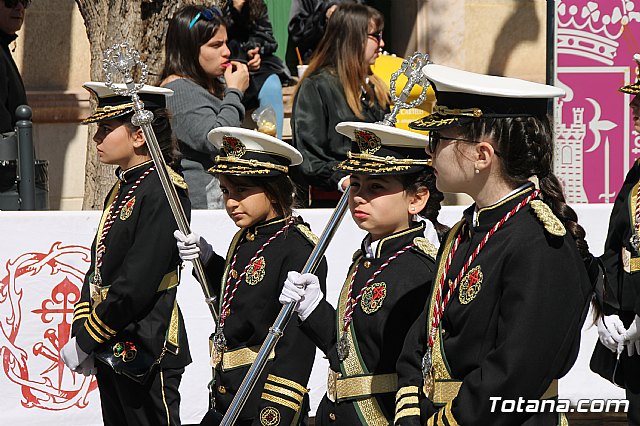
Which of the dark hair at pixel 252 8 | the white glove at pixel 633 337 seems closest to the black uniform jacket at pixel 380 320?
the white glove at pixel 633 337

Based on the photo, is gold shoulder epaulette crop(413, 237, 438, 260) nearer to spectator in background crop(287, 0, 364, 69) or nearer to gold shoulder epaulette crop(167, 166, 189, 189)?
gold shoulder epaulette crop(167, 166, 189, 189)

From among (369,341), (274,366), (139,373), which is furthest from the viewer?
(139,373)

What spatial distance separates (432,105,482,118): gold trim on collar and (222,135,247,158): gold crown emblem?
1.37 metres

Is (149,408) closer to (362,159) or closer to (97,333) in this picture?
(97,333)

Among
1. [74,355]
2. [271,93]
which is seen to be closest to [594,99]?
[271,93]

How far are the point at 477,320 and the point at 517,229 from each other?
26 cm

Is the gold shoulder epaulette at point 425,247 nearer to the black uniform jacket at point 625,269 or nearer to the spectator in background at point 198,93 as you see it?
the black uniform jacket at point 625,269

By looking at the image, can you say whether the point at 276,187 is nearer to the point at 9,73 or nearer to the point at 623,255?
the point at 623,255

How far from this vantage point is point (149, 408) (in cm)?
482

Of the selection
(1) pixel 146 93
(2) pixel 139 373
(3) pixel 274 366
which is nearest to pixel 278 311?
(3) pixel 274 366

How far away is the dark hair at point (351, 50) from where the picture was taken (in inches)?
269

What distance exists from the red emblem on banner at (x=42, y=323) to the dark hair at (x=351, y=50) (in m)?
1.74

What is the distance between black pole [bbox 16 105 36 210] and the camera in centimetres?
711

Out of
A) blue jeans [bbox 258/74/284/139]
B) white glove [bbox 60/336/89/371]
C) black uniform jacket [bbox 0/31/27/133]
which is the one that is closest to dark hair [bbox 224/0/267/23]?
Result: blue jeans [bbox 258/74/284/139]
